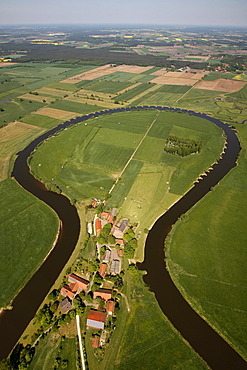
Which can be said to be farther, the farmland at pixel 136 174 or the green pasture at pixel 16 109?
the green pasture at pixel 16 109

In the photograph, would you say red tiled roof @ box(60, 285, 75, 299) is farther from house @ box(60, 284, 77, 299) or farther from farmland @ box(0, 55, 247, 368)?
farmland @ box(0, 55, 247, 368)

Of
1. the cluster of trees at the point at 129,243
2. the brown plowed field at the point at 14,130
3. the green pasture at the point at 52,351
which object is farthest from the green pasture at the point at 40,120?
the green pasture at the point at 52,351

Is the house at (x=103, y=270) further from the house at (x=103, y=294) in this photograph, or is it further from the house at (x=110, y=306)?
the house at (x=110, y=306)

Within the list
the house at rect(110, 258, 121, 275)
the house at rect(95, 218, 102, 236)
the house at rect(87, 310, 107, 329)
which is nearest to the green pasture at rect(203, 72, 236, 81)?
the house at rect(95, 218, 102, 236)

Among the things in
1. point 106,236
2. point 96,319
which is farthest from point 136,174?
point 96,319

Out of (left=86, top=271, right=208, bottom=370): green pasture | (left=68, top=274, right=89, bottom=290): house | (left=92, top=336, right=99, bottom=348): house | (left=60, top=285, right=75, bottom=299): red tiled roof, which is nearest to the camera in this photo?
(left=86, top=271, right=208, bottom=370): green pasture

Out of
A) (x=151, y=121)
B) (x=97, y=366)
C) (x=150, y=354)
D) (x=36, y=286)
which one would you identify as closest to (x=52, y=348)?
(x=97, y=366)

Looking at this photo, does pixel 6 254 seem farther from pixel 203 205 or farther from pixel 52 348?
pixel 203 205
